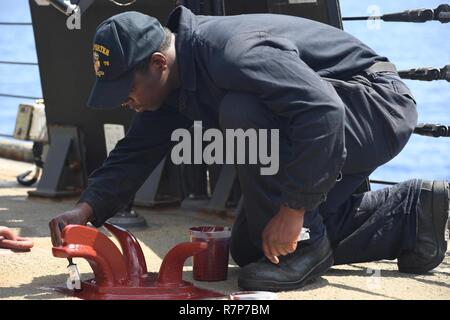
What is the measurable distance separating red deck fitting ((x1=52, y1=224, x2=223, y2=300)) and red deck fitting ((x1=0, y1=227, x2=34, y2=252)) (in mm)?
584

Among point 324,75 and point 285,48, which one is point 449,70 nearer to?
point 324,75

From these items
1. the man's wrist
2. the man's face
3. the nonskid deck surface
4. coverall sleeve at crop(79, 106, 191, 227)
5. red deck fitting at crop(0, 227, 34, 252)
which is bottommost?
the nonskid deck surface

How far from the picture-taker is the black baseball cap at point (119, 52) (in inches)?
105

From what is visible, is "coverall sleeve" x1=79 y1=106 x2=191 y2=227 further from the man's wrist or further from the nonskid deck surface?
the man's wrist

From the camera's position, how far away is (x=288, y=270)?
2.79 m

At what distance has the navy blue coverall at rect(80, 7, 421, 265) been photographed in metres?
2.57

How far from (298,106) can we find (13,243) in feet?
→ 4.04

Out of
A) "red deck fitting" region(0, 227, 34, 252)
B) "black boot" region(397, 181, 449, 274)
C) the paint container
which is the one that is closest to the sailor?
"black boot" region(397, 181, 449, 274)

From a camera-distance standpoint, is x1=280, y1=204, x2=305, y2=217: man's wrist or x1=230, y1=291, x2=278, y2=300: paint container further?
x1=280, y1=204, x2=305, y2=217: man's wrist

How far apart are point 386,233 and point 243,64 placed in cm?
81

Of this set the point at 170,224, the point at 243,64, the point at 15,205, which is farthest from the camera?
the point at 15,205

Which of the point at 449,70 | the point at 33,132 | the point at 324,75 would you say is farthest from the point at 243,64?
the point at 33,132

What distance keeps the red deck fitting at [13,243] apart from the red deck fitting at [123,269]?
58 cm

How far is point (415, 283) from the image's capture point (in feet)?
9.53
